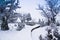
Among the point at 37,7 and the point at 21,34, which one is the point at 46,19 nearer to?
the point at 37,7

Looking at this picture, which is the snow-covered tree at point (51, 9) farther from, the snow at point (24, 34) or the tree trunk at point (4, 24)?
the tree trunk at point (4, 24)

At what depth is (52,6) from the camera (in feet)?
3.15

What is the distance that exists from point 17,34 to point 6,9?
0.93 feet

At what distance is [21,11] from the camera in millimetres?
962

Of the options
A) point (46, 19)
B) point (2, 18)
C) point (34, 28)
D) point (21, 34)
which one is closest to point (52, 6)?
point (46, 19)

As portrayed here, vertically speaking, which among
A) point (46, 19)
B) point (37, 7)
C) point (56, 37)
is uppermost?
point (37, 7)

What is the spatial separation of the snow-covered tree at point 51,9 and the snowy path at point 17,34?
22 cm

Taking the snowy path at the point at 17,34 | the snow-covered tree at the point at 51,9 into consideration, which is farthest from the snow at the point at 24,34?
the snow-covered tree at the point at 51,9

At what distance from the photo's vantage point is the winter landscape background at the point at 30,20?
3.07 feet

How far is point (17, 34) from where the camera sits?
0.94 metres

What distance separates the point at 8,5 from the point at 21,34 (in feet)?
1.08

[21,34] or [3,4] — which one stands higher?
[3,4]

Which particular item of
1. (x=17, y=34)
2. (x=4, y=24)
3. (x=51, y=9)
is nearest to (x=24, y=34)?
(x=17, y=34)

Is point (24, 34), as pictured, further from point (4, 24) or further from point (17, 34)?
point (4, 24)
